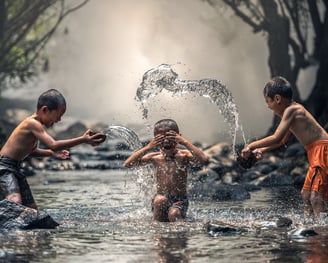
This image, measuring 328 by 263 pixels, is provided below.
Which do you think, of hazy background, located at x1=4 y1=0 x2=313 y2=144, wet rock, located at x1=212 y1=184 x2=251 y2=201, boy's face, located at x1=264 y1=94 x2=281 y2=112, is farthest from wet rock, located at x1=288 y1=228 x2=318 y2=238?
hazy background, located at x1=4 y1=0 x2=313 y2=144

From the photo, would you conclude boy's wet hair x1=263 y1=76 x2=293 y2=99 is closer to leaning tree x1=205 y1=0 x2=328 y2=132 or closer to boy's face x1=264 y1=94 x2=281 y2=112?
boy's face x1=264 y1=94 x2=281 y2=112

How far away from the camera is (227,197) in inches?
556

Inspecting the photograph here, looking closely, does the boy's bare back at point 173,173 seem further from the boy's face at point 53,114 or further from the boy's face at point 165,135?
the boy's face at point 53,114

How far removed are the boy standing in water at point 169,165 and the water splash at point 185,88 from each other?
1.33 m

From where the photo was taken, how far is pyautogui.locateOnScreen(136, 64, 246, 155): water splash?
12.1 m

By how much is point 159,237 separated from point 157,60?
34.6 meters

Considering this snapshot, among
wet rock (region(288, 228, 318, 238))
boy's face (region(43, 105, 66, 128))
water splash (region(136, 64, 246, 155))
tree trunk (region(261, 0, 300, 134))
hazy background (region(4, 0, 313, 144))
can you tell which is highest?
hazy background (region(4, 0, 313, 144))

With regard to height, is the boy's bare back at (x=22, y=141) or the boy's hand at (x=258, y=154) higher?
the boy's bare back at (x=22, y=141)

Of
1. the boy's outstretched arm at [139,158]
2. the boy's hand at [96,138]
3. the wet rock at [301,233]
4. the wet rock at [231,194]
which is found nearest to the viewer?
the wet rock at [301,233]

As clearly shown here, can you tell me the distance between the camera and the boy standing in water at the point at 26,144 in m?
9.84

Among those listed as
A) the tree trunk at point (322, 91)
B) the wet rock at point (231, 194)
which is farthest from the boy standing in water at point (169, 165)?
the tree trunk at point (322, 91)

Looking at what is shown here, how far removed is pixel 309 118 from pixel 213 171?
9.45m

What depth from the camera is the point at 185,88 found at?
487 inches

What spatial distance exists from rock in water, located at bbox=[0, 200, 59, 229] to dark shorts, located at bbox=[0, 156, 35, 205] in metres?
0.52
